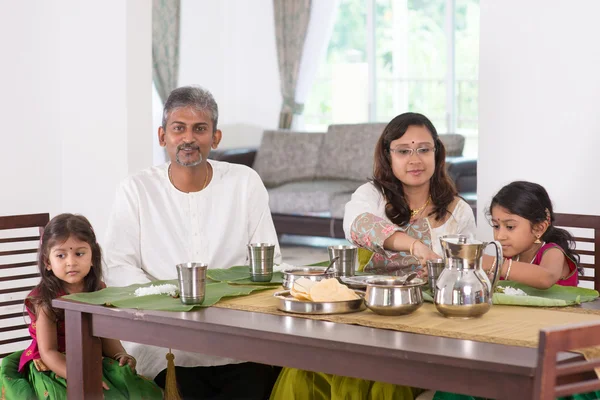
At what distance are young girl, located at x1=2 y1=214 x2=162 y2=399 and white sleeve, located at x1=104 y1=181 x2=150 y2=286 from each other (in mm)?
129

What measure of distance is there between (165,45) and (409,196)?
654cm

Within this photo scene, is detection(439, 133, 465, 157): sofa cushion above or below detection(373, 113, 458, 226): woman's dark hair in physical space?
above

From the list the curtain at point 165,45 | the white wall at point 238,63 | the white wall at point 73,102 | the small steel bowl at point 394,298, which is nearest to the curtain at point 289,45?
the white wall at point 238,63

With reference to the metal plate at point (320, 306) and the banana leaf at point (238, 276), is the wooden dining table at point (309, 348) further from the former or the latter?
the banana leaf at point (238, 276)

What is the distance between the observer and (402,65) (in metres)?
9.64

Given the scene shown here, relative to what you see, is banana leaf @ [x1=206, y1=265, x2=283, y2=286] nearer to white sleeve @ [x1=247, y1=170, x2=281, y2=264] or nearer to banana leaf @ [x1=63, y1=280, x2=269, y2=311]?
banana leaf @ [x1=63, y1=280, x2=269, y2=311]

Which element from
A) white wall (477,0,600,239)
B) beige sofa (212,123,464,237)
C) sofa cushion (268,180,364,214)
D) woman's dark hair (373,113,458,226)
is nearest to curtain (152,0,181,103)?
beige sofa (212,123,464,237)

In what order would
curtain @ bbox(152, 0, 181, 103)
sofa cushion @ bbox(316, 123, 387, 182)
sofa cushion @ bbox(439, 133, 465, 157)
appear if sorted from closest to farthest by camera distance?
sofa cushion @ bbox(439, 133, 465, 157), sofa cushion @ bbox(316, 123, 387, 182), curtain @ bbox(152, 0, 181, 103)

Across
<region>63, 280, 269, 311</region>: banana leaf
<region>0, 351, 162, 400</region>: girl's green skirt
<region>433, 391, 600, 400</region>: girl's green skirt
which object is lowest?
<region>0, 351, 162, 400</region>: girl's green skirt

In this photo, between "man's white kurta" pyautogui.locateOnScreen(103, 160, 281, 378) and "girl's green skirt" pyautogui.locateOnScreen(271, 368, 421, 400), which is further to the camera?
"man's white kurta" pyautogui.locateOnScreen(103, 160, 281, 378)

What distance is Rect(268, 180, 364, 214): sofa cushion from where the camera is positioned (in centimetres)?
765

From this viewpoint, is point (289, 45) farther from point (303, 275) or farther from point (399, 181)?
point (303, 275)

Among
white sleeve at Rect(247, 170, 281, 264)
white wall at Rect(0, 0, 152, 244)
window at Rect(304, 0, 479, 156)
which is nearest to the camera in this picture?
white sleeve at Rect(247, 170, 281, 264)

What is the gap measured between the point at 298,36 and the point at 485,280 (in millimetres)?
7875
